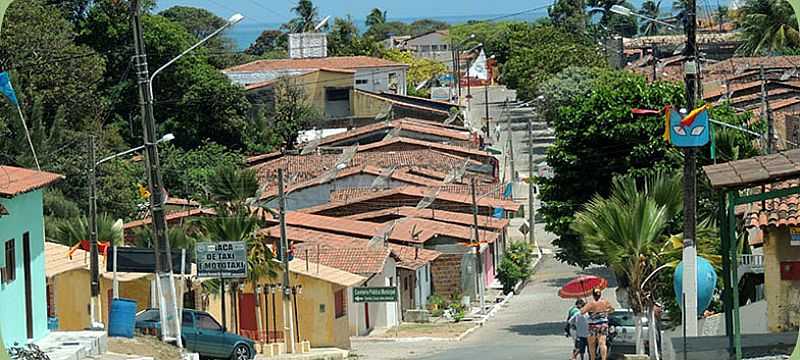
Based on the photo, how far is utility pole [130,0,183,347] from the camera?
23125 millimetres

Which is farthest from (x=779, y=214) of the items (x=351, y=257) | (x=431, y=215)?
(x=431, y=215)

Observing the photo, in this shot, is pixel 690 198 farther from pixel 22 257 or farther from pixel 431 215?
pixel 431 215

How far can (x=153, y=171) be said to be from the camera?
24.0 m

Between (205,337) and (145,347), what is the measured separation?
3949mm

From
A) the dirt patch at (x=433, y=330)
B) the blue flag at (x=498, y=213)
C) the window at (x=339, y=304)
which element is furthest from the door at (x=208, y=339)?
the blue flag at (x=498, y=213)

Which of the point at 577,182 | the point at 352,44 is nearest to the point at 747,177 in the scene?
the point at 577,182

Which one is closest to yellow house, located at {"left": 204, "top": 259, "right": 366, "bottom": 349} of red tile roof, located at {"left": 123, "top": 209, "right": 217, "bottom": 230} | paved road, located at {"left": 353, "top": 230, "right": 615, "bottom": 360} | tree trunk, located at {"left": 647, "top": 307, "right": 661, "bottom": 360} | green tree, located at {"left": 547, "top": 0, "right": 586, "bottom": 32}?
paved road, located at {"left": 353, "top": 230, "right": 615, "bottom": 360}

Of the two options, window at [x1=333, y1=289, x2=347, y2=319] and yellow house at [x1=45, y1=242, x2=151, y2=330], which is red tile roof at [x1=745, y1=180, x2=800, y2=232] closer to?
yellow house at [x1=45, y1=242, x2=151, y2=330]

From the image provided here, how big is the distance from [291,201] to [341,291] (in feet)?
58.5

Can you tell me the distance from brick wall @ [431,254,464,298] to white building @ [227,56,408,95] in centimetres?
3093

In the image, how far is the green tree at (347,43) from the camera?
323ft

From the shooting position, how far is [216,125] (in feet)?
208

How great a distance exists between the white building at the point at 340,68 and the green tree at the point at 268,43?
27833 mm

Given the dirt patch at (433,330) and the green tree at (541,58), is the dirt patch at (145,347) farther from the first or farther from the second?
the green tree at (541,58)
